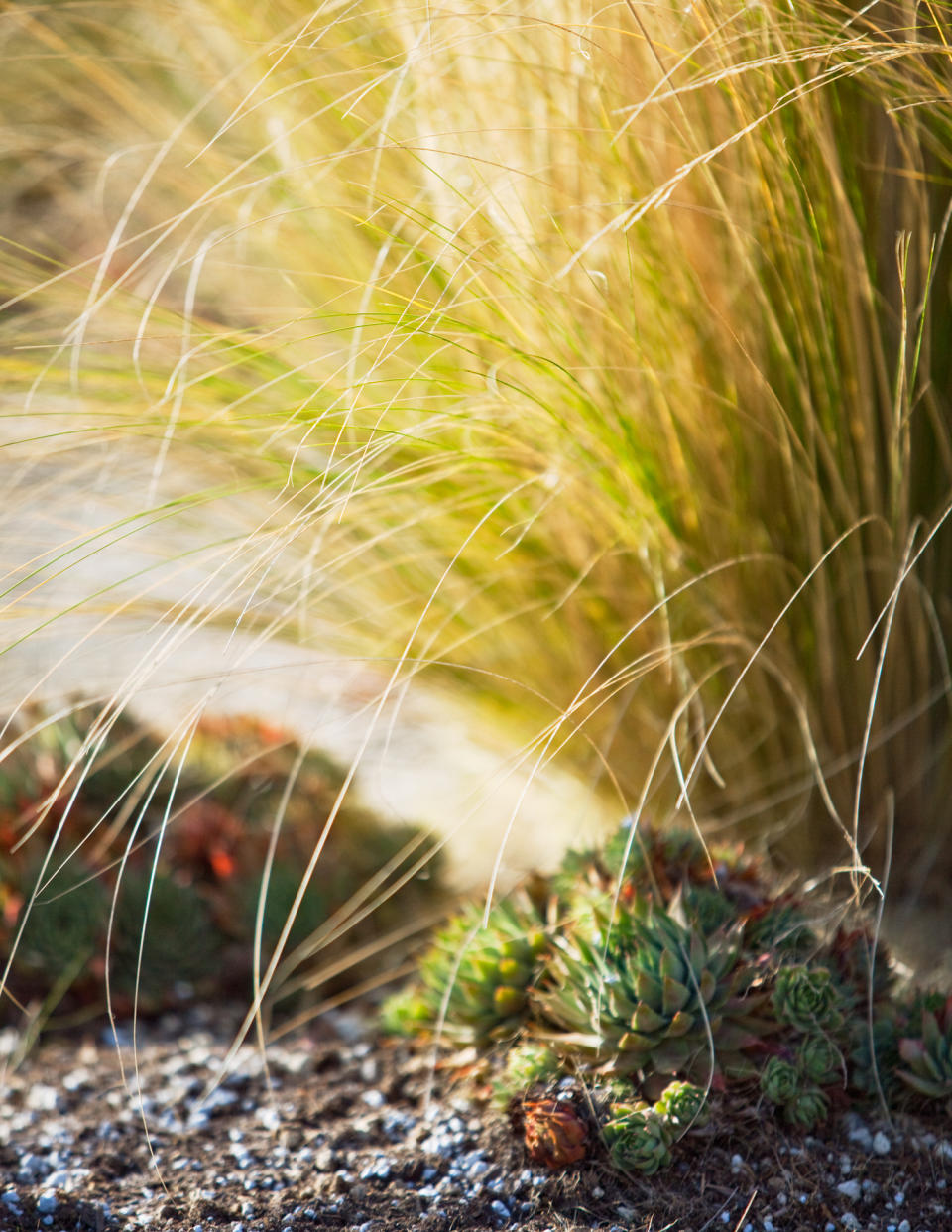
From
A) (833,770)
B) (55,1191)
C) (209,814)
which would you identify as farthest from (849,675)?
(55,1191)

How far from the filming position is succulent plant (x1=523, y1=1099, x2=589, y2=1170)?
3.56ft

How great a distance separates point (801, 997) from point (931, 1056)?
0.53ft

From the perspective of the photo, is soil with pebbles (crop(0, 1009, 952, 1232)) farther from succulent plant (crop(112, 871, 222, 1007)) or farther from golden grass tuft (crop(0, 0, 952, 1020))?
golden grass tuft (crop(0, 0, 952, 1020))

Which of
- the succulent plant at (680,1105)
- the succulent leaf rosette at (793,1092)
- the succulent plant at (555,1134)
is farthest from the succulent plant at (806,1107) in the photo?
the succulent plant at (555,1134)

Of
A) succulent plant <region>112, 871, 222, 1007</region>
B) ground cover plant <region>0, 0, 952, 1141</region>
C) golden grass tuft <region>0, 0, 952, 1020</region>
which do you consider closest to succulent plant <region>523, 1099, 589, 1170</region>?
ground cover plant <region>0, 0, 952, 1141</region>

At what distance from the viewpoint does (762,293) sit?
1220mm

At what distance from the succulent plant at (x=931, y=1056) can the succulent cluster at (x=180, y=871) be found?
0.67 metres

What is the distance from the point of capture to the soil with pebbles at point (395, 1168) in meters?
1.06

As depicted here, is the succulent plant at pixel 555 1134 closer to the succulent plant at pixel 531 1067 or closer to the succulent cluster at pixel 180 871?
the succulent plant at pixel 531 1067

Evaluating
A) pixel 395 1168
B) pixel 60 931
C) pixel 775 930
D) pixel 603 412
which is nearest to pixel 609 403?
pixel 603 412

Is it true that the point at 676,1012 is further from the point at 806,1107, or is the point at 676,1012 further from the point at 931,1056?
the point at 931,1056

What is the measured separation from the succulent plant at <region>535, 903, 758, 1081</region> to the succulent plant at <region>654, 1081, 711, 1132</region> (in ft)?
0.08

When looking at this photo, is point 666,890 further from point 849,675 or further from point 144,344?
point 144,344

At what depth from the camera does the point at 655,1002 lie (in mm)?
1107
